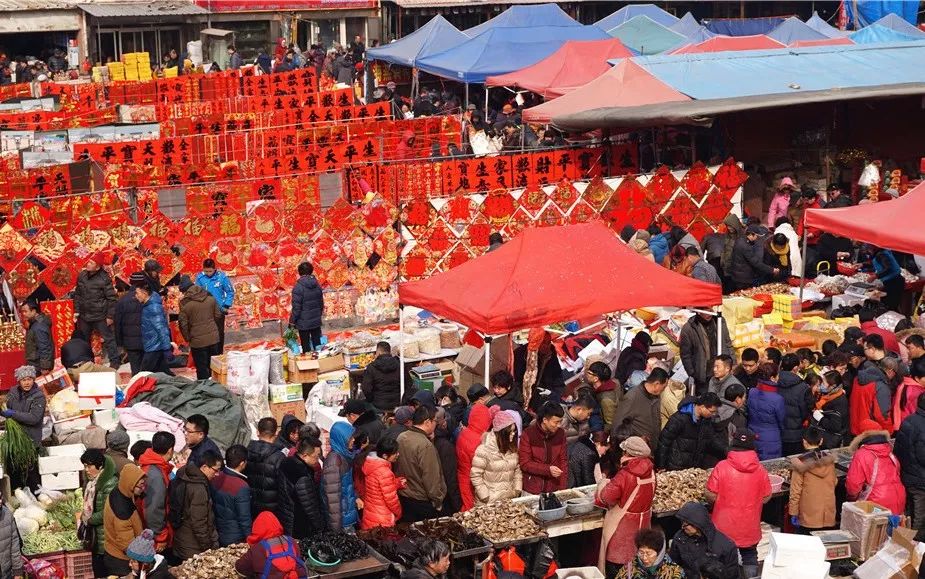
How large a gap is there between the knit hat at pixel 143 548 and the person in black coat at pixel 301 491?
1.36 metres

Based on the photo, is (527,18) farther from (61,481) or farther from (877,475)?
(877,475)

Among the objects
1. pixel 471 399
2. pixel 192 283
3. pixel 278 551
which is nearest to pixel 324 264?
pixel 192 283

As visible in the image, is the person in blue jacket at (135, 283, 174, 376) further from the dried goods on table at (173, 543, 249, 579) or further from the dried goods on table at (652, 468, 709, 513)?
the dried goods on table at (652, 468, 709, 513)

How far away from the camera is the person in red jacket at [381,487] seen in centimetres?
1174

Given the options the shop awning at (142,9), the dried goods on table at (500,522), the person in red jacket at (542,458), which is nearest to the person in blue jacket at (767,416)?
the person in red jacket at (542,458)

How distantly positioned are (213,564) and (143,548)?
26.1 inches

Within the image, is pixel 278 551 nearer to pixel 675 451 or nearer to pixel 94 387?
pixel 675 451

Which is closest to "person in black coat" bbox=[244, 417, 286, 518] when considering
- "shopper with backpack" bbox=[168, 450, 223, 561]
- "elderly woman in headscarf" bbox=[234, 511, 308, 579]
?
"shopper with backpack" bbox=[168, 450, 223, 561]

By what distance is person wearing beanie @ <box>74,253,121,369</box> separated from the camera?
57.0 ft

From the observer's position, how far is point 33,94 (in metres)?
33.6

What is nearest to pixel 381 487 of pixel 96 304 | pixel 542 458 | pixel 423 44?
pixel 542 458

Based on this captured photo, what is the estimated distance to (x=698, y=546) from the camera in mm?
10336

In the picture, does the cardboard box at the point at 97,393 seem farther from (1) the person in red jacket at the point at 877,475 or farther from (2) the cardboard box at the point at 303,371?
(1) the person in red jacket at the point at 877,475

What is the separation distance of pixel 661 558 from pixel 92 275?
9.35 metres
